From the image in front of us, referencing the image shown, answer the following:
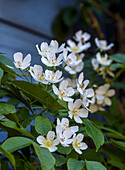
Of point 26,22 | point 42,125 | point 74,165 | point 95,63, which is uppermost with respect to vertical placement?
point 26,22

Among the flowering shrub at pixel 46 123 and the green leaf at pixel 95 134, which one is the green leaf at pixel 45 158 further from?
the green leaf at pixel 95 134

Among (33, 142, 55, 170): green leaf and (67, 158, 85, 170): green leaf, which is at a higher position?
(33, 142, 55, 170): green leaf

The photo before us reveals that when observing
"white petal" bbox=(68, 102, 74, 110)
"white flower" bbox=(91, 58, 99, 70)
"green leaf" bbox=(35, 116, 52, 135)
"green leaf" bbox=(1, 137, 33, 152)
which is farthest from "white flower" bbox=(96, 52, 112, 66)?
"green leaf" bbox=(1, 137, 33, 152)

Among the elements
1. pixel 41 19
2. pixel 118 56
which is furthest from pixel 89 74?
pixel 41 19

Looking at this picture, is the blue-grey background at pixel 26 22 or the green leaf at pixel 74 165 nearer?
the green leaf at pixel 74 165

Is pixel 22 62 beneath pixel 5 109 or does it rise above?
above

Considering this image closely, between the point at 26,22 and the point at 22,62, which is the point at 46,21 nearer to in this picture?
the point at 26,22

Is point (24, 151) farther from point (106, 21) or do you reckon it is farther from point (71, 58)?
point (106, 21)

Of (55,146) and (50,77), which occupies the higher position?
(50,77)

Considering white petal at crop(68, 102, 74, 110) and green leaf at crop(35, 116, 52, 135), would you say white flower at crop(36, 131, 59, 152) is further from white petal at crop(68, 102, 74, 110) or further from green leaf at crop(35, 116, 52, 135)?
white petal at crop(68, 102, 74, 110)

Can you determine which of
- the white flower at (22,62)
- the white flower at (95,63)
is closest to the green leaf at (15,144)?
the white flower at (22,62)

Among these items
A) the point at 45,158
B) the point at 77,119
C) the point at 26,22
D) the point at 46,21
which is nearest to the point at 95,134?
the point at 77,119
